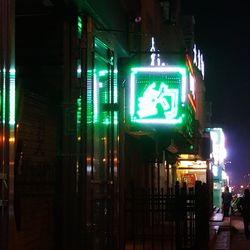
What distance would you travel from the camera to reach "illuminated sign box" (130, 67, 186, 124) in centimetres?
1252

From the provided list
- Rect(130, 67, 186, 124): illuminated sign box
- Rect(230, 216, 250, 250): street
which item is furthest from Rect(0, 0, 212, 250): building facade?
Rect(230, 216, 250, 250): street

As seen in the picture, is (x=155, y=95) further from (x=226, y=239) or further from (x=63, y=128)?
(x=226, y=239)

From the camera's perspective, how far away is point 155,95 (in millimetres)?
12805

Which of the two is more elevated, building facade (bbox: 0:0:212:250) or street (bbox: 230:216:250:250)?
building facade (bbox: 0:0:212:250)

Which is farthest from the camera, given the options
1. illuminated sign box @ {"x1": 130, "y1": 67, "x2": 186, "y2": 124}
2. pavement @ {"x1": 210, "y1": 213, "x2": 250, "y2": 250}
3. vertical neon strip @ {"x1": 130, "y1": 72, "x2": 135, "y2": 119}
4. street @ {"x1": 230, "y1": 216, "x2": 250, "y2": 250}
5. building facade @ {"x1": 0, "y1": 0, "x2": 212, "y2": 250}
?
street @ {"x1": 230, "y1": 216, "x2": 250, "y2": 250}

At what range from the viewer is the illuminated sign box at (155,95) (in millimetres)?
12516

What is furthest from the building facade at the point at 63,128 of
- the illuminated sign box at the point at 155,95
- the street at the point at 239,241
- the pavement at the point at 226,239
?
the street at the point at 239,241

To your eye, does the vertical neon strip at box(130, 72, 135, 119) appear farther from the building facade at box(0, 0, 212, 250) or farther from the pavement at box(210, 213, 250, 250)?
the pavement at box(210, 213, 250, 250)

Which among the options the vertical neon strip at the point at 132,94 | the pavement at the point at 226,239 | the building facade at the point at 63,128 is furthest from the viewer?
the pavement at the point at 226,239

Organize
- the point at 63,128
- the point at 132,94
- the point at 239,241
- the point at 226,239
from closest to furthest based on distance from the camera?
the point at 63,128
the point at 132,94
the point at 226,239
the point at 239,241

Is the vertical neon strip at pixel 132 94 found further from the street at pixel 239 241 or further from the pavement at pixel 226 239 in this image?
the street at pixel 239 241

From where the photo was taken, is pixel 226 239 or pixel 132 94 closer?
pixel 132 94

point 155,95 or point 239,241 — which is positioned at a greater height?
point 155,95

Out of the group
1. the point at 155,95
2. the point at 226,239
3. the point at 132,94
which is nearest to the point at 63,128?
the point at 132,94
